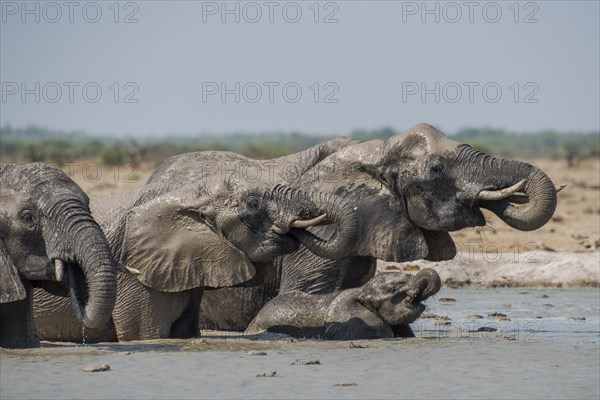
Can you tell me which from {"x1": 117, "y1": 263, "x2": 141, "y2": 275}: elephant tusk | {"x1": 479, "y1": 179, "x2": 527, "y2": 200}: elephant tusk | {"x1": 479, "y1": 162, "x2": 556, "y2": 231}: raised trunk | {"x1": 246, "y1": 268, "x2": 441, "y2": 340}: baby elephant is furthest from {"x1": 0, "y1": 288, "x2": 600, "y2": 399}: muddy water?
{"x1": 479, "y1": 179, "x2": 527, "y2": 200}: elephant tusk

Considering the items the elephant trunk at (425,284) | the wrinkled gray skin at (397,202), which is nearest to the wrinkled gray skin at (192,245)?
the elephant trunk at (425,284)

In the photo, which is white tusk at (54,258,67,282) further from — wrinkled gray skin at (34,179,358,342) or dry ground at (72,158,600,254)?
dry ground at (72,158,600,254)

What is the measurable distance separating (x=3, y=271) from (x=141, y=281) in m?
1.55

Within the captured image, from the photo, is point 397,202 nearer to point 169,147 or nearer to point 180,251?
point 180,251

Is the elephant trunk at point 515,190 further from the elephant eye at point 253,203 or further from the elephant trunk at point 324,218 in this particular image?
the elephant eye at point 253,203

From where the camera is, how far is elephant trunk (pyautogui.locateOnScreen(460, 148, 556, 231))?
1433 cm

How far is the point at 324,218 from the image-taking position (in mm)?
12945

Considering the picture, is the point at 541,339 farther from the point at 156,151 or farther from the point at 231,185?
the point at 156,151

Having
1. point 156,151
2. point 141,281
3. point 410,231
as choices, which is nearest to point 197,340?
point 141,281

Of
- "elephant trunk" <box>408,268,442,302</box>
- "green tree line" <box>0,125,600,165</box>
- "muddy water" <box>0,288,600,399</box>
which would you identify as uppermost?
"green tree line" <box>0,125,600,165</box>

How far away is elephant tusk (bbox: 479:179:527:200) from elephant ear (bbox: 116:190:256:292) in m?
2.26

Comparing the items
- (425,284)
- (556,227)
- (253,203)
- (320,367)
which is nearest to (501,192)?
(425,284)

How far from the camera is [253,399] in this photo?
10914 mm

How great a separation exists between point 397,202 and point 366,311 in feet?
3.96
